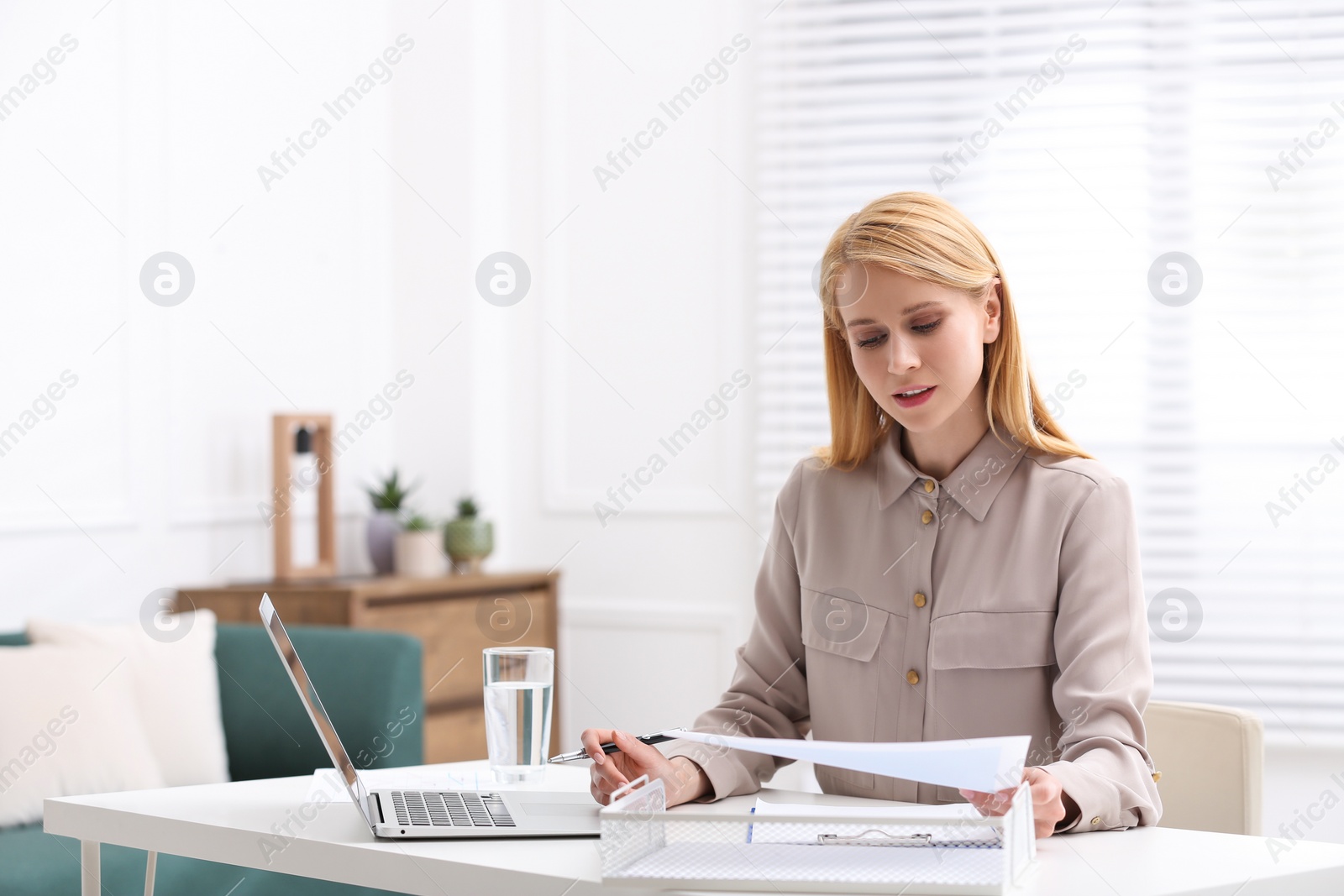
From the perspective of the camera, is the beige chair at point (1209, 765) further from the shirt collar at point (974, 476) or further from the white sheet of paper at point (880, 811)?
the white sheet of paper at point (880, 811)

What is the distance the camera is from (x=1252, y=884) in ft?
3.49

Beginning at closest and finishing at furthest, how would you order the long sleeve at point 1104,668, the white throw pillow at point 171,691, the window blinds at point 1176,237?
the long sleeve at point 1104,668
the white throw pillow at point 171,691
the window blinds at point 1176,237

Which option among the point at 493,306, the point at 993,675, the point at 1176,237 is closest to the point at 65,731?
A: the point at 993,675

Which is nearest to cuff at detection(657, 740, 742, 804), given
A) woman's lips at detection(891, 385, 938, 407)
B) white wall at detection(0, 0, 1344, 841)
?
woman's lips at detection(891, 385, 938, 407)

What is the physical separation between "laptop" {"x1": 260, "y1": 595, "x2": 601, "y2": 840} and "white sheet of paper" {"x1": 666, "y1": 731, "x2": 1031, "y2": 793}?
0.28 m

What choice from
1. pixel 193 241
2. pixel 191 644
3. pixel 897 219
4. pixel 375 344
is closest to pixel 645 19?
pixel 375 344

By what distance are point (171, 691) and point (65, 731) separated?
0.30 metres

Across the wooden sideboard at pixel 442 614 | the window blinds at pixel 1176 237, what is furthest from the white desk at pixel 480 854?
the window blinds at pixel 1176 237

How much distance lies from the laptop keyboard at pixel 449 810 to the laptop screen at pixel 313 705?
39mm

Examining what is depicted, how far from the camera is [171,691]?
2.82m

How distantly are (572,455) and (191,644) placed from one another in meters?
1.61

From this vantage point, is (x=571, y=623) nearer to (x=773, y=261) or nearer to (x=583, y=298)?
(x=583, y=298)

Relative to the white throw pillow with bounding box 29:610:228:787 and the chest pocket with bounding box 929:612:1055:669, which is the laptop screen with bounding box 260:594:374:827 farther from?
the white throw pillow with bounding box 29:610:228:787

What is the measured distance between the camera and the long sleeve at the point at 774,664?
1629 mm
